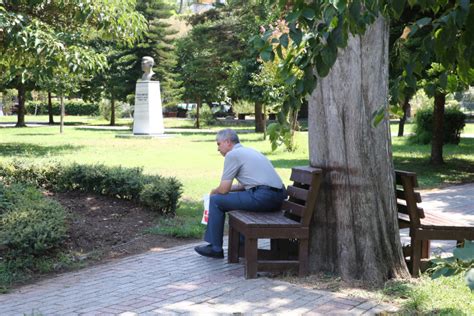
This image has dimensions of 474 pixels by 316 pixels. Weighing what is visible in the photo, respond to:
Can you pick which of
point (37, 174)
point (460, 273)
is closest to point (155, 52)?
point (37, 174)

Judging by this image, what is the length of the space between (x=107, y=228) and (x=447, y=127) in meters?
20.6

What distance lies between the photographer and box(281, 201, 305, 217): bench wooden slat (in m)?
5.86

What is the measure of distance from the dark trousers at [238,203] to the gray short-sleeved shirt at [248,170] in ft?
0.25

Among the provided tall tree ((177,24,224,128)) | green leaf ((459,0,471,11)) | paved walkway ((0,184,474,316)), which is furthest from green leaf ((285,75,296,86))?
tall tree ((177,24,224,128))

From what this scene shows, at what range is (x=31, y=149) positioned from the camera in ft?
69.9

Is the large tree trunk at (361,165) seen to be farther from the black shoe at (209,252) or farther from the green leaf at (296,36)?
the green leaf at (296,36)

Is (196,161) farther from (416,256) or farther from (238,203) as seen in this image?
(416,256)

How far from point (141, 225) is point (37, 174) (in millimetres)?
2618

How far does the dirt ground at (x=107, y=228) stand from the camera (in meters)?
7.41

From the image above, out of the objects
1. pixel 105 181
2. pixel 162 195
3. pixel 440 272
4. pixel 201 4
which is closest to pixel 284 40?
pixel 440 272

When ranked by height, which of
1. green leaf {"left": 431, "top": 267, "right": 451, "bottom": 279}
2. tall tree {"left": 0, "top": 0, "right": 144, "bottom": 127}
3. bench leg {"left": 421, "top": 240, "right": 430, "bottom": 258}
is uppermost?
tall tree {"left": 0, "top": 0, "right": 144, "bottom": 127}

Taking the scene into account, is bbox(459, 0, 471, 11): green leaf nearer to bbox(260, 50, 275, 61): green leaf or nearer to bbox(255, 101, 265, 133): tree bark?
bbox(260, 50, 275, 61): green leaf

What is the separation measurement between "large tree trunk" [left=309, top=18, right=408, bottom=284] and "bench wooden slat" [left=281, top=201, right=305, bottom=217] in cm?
28

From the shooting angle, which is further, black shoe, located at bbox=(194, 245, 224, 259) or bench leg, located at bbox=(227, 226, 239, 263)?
black shoe, located at bbox=(194, 245, 224, 259)
